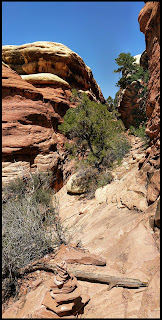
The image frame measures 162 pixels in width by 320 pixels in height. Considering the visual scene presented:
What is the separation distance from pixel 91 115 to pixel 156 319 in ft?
29.9

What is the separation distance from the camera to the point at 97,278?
326 centimetres

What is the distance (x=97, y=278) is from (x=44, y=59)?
1604cm

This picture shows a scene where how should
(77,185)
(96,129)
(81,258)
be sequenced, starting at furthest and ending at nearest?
(77,185) → (96,129) → (81,258)

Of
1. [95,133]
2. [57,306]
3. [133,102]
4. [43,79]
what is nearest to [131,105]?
[133,102]

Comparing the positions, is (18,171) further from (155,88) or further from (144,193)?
(155,88)

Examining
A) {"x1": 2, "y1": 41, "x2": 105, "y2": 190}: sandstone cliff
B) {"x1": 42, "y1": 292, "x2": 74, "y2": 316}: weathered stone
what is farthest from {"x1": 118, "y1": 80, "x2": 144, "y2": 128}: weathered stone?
{"x1": 42, "y1": 292, "x2": 74, "y2": 316}: weathered stone

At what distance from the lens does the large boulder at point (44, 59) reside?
47.5 ft

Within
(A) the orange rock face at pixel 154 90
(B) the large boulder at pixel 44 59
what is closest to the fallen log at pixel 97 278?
(A) the orange rock face at pixel 154 90

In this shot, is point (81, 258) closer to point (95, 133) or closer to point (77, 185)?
point (77, 185)

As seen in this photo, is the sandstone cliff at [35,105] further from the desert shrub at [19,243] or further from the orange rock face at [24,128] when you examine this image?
the desert shrub at [19,243]

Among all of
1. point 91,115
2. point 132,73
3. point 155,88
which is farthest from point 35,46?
point 155,88

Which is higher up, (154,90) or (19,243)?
(154,90)

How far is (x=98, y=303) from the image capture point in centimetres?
277

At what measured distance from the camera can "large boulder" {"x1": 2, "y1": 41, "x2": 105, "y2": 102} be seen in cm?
1448
